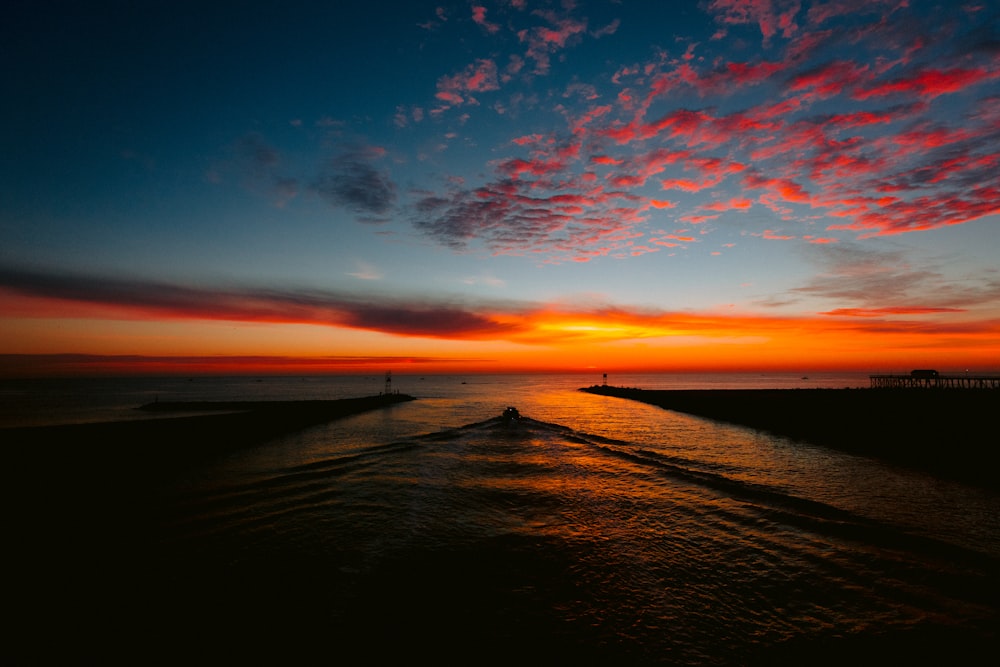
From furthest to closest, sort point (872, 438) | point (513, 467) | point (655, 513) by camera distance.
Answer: point (872, 438) < point (513, 467) < point (655, 513)

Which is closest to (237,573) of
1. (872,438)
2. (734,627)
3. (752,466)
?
(734,627)

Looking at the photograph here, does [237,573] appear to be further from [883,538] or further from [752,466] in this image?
[752,466]

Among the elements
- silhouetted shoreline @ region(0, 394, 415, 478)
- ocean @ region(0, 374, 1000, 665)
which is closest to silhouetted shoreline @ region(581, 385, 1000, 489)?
ocean @ region(0, 374, 1000, 665)

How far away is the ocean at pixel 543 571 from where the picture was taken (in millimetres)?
7582

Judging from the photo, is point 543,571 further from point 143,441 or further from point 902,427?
point 902,427

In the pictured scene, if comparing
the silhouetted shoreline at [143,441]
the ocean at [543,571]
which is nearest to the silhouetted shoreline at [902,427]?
the ocean at [543,571]

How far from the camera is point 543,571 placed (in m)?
10.8

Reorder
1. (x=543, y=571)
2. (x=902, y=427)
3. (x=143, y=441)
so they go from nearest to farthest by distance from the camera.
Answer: (x=543, y=571)
(x=143, y=441)
(x=902, y=427)

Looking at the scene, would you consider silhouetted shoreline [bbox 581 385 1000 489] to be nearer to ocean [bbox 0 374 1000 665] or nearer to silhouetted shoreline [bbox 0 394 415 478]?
ocean [bbox 0 374 1000 665]

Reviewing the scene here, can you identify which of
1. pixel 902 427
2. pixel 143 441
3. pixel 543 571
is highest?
pixel 902 427

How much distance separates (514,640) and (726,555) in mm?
7418

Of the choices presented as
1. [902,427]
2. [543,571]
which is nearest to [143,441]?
[543,571]

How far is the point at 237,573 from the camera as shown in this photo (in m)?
10.2

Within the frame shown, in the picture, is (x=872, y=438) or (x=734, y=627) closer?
(x=734, y=627)
